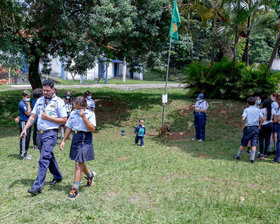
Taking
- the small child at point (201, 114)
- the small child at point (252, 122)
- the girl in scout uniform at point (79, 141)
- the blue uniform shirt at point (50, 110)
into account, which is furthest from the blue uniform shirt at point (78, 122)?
the small child at point (201, 114)

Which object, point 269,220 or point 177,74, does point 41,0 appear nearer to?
point 269,220

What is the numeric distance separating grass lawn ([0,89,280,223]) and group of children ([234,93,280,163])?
1.53ft

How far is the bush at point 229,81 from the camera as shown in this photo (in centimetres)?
1623

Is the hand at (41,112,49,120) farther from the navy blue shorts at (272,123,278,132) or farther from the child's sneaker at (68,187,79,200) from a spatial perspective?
the navy blue shorts at (272,123,278,132)

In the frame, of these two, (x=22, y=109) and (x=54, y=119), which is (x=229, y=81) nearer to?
(x=22, y=109)

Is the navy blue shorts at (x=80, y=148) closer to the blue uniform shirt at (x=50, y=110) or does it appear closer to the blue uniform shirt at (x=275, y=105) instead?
the blue uniform shirt at (x=50, y=110)

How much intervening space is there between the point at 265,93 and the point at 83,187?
42.3ft

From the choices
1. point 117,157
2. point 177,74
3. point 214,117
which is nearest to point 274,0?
point 214,117

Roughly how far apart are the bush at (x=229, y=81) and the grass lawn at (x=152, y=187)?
4.98 m

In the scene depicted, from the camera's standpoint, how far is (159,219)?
4590 mm

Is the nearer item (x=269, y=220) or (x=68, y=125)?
(x=269, y=220)

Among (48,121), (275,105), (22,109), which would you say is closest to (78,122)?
(48,121)

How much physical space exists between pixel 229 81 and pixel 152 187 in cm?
1241

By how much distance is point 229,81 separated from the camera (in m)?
17.2
